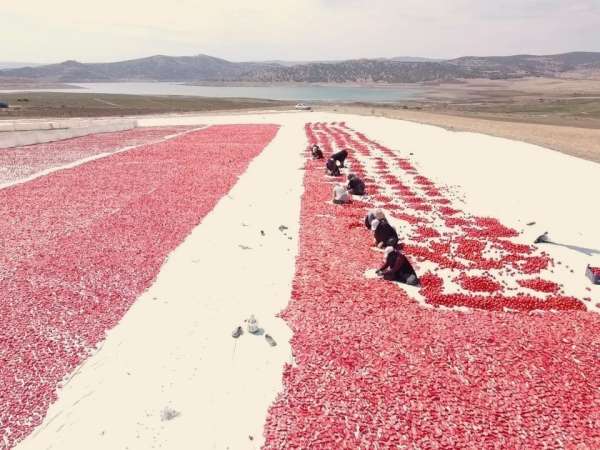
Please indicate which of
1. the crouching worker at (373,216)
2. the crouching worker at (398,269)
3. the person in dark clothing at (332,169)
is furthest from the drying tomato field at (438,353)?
the person in dark clothing at (332,169)

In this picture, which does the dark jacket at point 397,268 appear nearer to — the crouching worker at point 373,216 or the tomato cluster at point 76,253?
the crouching worker at point 373,216

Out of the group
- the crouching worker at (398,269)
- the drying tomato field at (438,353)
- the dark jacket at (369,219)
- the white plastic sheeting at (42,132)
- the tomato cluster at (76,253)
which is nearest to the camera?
the drying tomato field at (438,353)

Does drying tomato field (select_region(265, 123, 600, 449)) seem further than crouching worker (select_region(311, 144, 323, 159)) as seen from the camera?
No

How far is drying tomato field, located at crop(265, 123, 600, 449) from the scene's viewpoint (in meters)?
7.04

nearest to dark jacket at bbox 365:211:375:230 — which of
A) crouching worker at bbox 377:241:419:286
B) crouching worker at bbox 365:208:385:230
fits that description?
crouching worker at bbox 365:208:385:230

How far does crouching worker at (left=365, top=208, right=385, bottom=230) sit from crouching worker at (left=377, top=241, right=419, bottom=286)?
304 centimetres

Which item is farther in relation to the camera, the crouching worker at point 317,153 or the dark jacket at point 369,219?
the crouching worker at point 317,153

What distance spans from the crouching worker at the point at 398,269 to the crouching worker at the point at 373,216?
3040 millimetres

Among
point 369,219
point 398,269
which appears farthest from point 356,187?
point 398,269

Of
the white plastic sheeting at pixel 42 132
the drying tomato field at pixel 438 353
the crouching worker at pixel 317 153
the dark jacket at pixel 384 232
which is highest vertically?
the white plastic sheeting at pixel 42 132

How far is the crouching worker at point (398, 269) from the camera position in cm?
1241

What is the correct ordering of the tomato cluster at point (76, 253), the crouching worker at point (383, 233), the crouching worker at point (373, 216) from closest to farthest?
the tomato cluster at point (76, 253)
the crouching worker at point (383, 233)
the crouching worker at point (373, 216)

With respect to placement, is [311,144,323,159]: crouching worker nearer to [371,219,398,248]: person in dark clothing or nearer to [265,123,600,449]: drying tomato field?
[265,123,600,449]: drying tomato field

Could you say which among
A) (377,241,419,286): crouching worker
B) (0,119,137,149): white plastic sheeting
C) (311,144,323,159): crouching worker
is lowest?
(377,241,419,286): crouching worker
